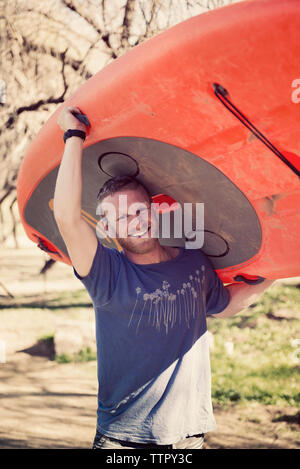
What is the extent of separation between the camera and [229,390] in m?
4.02

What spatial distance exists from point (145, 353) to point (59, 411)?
2850 mm

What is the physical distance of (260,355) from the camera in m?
4.68

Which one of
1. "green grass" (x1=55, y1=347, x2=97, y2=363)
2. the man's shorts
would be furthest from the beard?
"green grass" (x1=55, y1=347, x2=97, y2=363)

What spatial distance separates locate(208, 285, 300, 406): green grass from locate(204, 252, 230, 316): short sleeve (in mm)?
2683

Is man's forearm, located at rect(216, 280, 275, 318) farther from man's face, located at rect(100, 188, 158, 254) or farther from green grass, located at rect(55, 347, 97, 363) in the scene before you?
green grass, located at rect(55, 347, 97, 363)

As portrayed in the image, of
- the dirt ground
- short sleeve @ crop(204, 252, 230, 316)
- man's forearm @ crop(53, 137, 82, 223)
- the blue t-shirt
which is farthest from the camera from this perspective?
the dirt ground

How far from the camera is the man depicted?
3.91 feet

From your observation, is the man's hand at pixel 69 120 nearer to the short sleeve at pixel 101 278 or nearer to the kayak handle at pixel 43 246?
the short sleeve at pixel 101 278

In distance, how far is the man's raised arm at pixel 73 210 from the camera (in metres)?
1.10

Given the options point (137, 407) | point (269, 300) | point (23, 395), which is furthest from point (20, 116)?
point (137, 407)

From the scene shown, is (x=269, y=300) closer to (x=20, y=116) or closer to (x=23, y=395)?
(x=23, y=395)

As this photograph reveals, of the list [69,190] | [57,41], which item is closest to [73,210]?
[69,190]

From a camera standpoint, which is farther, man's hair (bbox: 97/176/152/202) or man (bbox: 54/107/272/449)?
man's hair (bbox: 97/176/152/202)

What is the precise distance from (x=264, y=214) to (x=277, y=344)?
12.4 ft
